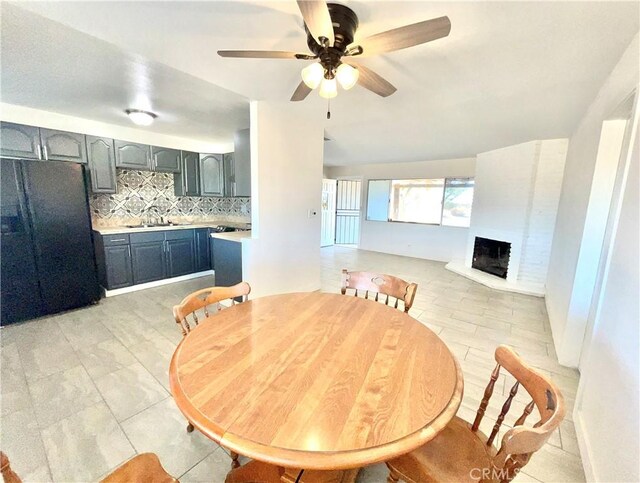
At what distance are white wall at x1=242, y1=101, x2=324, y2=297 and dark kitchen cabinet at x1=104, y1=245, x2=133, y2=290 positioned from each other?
76.9 inches

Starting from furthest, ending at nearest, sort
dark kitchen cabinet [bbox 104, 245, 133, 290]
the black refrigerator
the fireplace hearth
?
the fireplace hearth < dark kitchen cabinet [bbox 104, 245, 133, 290] < the black refrigerator

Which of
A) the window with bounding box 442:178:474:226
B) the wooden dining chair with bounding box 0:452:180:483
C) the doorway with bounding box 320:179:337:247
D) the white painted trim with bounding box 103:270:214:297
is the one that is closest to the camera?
the wooden dining chair with bounding box 0:452:180:483

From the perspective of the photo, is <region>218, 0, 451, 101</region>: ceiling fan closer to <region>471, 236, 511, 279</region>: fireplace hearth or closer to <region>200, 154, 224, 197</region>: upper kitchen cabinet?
<region>200, 154, 224, 197</region>: upper kitchen cabinet

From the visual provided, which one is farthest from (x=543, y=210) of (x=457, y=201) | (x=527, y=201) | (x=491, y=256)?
(x=457, y=201)

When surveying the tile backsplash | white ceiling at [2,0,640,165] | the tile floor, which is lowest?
the tile floor

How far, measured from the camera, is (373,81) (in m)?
1.71

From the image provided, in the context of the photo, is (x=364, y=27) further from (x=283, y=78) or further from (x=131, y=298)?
(x=131, y=298)

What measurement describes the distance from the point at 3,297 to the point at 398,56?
14.0 feet

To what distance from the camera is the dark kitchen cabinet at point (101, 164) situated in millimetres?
3459

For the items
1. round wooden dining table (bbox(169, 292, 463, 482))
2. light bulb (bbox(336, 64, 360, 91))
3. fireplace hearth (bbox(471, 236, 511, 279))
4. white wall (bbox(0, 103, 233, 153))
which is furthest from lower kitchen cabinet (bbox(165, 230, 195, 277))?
fireplace hearth (bbox(471, 236, 511, 279))

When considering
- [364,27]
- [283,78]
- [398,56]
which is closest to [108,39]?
[283,78]

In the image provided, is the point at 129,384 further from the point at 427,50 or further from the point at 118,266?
the point at 427,50

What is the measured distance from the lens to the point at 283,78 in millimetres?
2227

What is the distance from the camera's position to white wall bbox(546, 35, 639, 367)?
179cm
